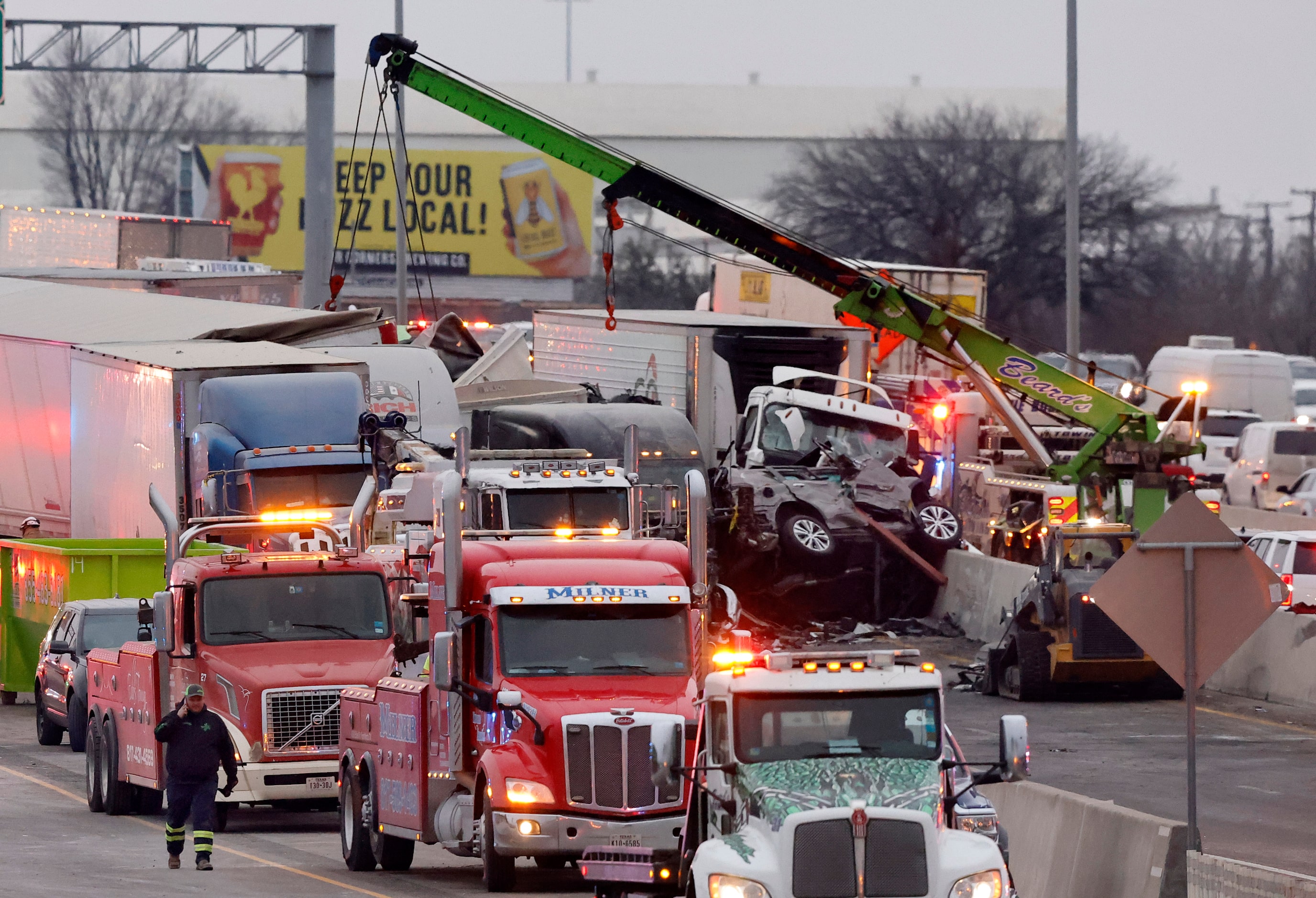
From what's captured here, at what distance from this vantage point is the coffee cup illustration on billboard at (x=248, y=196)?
312ft

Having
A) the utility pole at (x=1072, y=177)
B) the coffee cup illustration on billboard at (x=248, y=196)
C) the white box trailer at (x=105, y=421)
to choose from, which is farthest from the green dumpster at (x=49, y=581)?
the coffee cup illustration on billboard at (x=248, y=196)

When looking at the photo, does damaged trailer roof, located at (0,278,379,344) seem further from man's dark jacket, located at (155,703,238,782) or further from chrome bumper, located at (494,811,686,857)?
chrome bumper, located at (494,811,686,857)

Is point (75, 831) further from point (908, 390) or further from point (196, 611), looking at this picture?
point (908, 390)

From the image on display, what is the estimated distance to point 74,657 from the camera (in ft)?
76.6

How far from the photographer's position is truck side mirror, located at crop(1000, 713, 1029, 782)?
35.1 feet

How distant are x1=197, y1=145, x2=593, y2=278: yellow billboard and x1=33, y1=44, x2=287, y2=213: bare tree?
78.2 feet

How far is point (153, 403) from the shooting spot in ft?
92.4

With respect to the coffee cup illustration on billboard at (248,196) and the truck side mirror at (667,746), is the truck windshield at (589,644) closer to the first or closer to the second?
the truck side mirror at (667,746)

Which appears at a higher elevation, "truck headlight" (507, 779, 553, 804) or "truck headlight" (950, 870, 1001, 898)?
"truck headlight" (950, 870, 1001, 898)

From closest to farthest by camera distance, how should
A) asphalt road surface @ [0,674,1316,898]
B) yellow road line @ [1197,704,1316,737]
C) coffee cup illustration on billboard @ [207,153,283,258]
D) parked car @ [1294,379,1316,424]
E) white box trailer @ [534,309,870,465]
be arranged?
asphalt road surface @ [0,674,1316,898]
yellow road line @ [1197,704,1316,737]
white box trailer @ [534,309,870,465]
parked car @ [1294,379,1316,424]
coffee cup illustration on billboard @ [207,153,283,258]

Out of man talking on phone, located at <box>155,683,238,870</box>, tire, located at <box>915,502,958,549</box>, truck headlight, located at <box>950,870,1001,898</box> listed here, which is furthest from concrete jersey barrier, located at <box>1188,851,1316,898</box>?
tire, located at <box>915,502,958,549</box>

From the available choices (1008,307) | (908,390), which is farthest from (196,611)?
(1008,307)

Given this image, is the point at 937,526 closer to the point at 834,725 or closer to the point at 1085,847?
the point at 1085,847

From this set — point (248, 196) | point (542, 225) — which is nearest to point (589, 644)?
point (542, 225)
